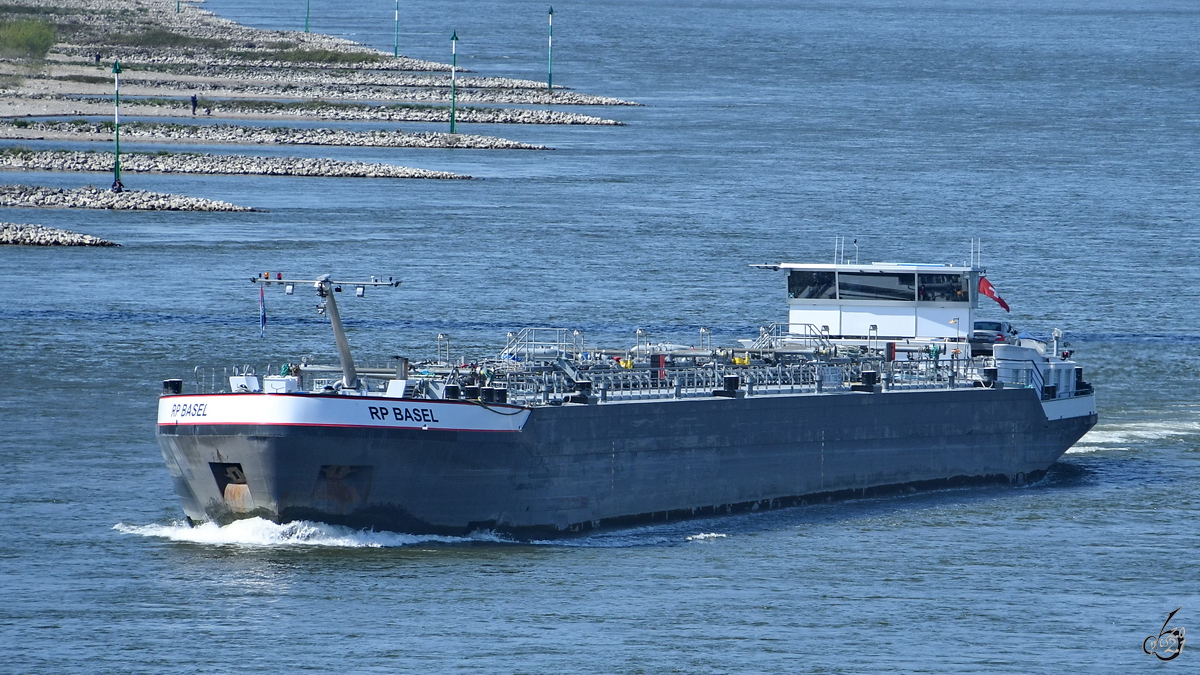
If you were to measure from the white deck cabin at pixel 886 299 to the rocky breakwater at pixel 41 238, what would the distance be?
50.4 m

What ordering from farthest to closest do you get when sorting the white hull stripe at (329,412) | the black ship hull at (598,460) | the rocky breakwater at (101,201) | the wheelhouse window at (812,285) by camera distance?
1. the rocky breakwater at (101,201)
2. the wheelhouse window at (812,285)
3. the black ship hull at (598,460)
4. the white hull stripe at (329,412)

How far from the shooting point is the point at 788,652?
36500 millimetres

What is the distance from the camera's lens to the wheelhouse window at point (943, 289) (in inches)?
2211

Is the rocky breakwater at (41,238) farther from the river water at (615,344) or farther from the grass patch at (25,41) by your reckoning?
the grass patch at (25,41)

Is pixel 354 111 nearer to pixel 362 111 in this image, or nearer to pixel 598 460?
pixel 362 111

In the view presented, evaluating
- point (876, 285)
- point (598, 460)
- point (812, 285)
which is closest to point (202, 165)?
point (812, 285)

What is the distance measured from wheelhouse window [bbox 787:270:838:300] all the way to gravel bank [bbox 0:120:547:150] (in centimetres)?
9145

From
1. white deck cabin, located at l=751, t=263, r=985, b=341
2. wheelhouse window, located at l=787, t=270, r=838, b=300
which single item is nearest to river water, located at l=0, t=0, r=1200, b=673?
white deck cabin, located at l=751, t=263, r=985, b=341

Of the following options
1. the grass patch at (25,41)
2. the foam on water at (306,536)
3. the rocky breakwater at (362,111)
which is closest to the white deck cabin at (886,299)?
the foam on water at (306,536)

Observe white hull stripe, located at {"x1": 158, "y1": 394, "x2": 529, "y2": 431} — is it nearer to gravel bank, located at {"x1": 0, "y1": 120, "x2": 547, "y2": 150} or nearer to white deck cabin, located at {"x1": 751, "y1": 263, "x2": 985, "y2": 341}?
white deck cabin, located at {"x1": 751, "y1": 263, "x2": 985, "y2": 341}

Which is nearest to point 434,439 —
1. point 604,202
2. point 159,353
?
point 159,353

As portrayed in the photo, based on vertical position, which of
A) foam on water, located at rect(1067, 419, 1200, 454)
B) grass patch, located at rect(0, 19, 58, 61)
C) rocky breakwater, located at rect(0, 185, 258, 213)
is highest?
grass patch, located at rect(0, 19, 58, 61)

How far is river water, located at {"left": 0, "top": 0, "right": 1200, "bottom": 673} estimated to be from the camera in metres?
37.1

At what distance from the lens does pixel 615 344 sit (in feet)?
226
